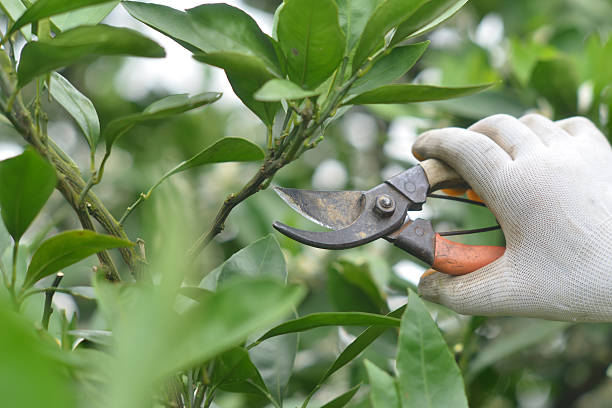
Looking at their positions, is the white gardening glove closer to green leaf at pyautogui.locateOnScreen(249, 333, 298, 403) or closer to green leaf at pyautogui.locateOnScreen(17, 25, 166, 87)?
green leaf at pyautogui.locateOnScreen(249, 333, 298, 403)

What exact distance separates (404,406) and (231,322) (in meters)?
0.25

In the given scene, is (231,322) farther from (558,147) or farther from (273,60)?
(558,147)

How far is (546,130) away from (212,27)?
1.65 ft

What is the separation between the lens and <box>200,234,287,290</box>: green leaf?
0.78 meters

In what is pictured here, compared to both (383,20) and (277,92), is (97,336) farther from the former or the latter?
(383,20)

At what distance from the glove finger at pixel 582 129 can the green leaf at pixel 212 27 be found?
0.50 metres

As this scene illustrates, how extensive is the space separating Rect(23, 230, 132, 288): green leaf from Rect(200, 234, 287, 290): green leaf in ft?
0.63

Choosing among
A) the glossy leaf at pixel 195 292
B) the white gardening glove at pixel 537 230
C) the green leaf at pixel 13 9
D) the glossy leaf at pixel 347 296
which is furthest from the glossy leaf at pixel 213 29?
the glossy leaf at pixel 347 296

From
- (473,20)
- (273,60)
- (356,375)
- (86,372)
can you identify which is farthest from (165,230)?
(473,20)

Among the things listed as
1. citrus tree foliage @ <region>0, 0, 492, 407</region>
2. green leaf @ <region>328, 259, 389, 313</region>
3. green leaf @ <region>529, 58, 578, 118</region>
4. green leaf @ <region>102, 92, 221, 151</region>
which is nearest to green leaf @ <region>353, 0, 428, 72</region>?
citrus tree foliage @ <region>0, 0, 492, 407</region>

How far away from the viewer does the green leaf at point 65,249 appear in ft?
1.91

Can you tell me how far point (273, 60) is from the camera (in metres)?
0.68

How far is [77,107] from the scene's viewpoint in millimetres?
722

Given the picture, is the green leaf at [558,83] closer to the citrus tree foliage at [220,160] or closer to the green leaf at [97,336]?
the citrus tree foliage at [220,160]
